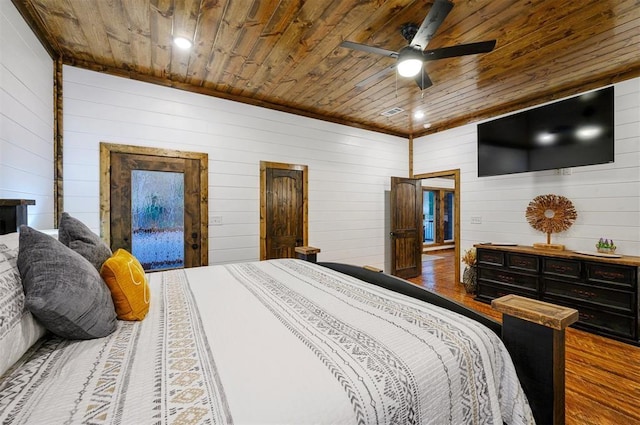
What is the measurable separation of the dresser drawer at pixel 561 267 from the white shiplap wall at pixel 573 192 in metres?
0.48

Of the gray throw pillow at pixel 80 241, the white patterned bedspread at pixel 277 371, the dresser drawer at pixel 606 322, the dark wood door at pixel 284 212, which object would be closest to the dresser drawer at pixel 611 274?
the dresser drawer at pixel 606 322

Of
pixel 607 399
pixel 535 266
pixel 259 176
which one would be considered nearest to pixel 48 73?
pixel 259 176

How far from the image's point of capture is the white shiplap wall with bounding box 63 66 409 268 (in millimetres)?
2955

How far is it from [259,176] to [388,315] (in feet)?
10.3

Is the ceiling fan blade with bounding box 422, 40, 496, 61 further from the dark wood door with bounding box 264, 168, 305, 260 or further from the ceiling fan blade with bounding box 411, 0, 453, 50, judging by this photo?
the dark wood door with bounding box 264, 168, 305, 260

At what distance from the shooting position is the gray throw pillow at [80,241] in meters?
1.31

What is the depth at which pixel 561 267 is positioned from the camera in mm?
3254

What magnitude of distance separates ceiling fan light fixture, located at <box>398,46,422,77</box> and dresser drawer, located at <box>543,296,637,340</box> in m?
3.18

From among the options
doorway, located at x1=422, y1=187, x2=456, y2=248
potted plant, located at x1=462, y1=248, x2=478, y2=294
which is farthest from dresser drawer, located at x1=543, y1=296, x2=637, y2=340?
doorway, located at x1=422, y1=187, x2=456, y2=248

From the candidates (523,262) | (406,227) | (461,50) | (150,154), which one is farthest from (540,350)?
(406,227)

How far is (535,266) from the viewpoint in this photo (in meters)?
3.48

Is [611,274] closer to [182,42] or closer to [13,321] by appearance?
[13,321]

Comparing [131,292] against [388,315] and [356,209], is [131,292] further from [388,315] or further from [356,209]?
[356,209]

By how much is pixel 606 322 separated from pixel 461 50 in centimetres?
315
